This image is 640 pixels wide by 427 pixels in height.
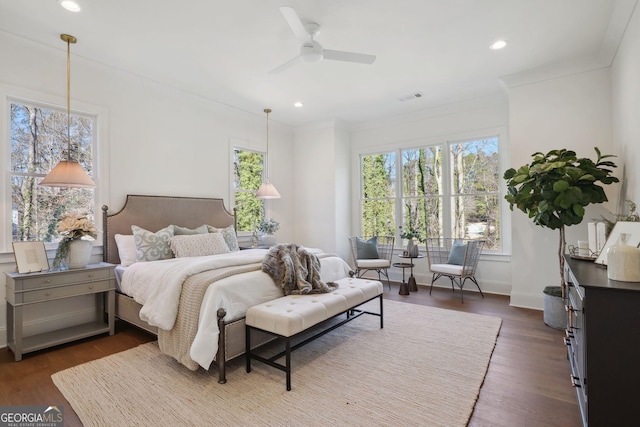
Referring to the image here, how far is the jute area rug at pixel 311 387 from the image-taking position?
1.92m

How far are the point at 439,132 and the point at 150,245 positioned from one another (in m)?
4.64

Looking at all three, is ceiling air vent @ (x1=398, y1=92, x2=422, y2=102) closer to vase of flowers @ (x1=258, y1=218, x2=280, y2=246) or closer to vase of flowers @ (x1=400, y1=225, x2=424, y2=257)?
vase of flowers @ (x1=400, y1=225, x2=424, y2=257)

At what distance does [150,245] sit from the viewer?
141 inches

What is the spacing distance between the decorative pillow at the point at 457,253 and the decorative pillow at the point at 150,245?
396cm

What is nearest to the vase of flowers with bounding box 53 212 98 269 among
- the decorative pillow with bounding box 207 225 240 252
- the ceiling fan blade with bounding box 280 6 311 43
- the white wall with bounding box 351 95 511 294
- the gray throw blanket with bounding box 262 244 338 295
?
the decorative pillow with bounding box 207 225 240 252

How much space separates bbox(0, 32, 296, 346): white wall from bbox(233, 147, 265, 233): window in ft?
0.74

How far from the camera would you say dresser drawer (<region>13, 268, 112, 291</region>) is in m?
2.71

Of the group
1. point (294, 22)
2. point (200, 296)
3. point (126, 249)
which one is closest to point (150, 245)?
point (126, 249)

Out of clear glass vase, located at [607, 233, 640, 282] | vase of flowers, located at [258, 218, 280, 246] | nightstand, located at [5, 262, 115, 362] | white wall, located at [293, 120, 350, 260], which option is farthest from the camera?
white wall, located at [293, 120, 350, 260]

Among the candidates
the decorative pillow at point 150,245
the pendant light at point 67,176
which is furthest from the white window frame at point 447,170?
the pendant light at point 67,176

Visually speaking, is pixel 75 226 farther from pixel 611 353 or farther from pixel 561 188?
pixel 561 188

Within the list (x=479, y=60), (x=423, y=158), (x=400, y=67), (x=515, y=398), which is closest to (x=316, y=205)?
(x=423, y=158)

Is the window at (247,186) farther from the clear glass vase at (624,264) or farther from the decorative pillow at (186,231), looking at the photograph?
the clear glass vase at (624,264)

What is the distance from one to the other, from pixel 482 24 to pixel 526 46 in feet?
2.58
